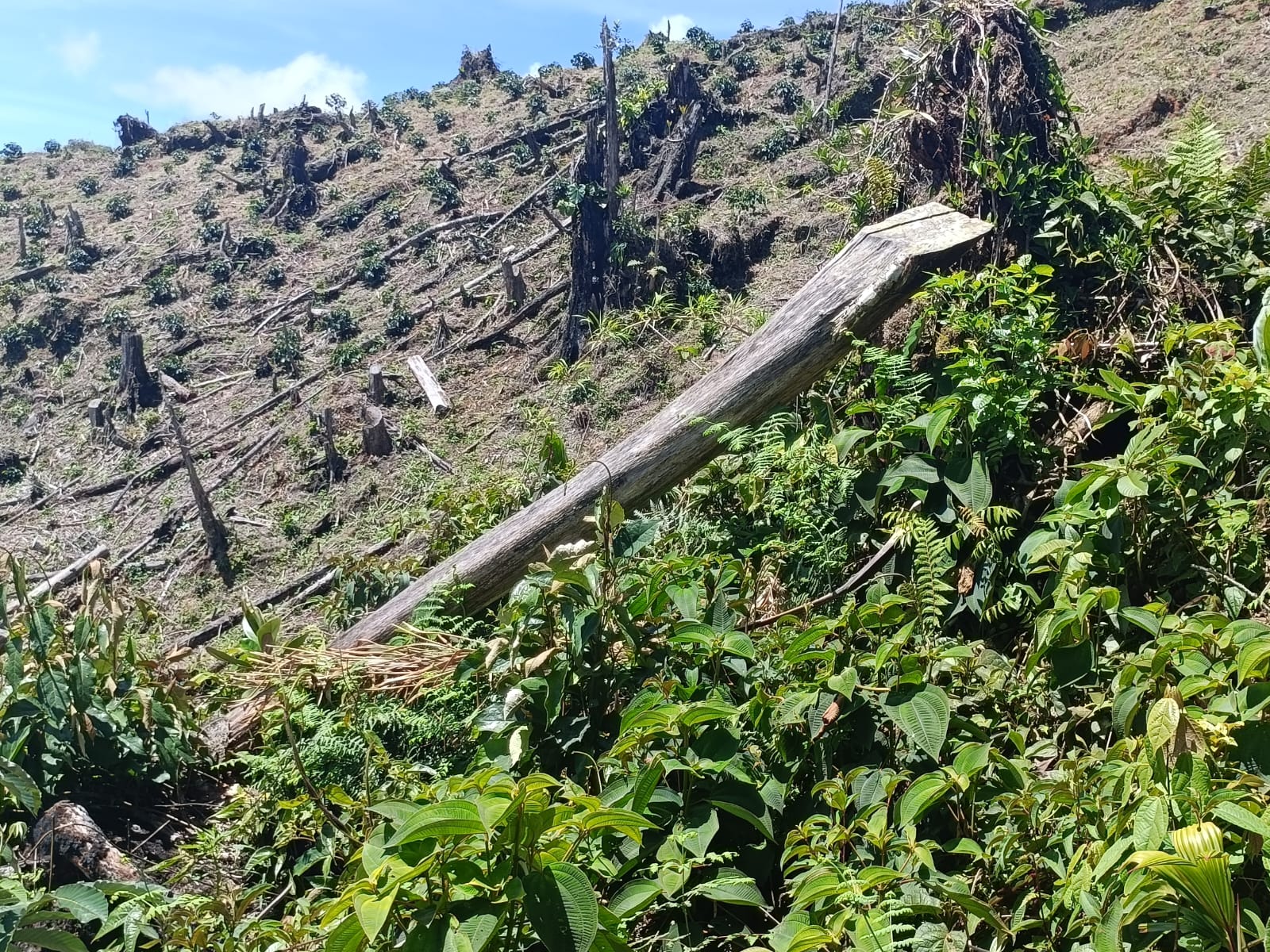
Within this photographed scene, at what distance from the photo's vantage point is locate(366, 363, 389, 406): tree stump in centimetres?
1255

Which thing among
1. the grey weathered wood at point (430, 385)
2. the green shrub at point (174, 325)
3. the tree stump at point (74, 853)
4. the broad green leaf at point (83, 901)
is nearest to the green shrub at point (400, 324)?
the grey weathered wood at point (430, 385)

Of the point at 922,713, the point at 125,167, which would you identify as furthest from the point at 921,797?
the point at 125,167

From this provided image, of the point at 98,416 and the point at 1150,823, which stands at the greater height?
the point at 98,416

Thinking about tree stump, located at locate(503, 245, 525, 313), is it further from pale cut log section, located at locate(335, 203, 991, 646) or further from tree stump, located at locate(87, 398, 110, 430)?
pale cut log section, located at locate(335, 203, 991, 646)

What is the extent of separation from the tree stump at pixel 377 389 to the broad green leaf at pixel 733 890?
37.2 ft

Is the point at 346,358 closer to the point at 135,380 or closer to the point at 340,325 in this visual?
the point at 340,325

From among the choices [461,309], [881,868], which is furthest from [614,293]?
[881,868]

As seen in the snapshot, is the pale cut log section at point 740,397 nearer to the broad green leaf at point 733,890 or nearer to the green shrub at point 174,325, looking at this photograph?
the broad green leaf at point 733,890

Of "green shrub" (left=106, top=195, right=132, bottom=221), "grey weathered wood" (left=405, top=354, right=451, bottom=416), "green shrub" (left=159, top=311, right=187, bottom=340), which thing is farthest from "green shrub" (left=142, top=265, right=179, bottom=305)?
"grey weathered wood" (left=405, top=354, right=451, bottom=416)

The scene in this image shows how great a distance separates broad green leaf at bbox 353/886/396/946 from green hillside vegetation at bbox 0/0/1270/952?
1 cm

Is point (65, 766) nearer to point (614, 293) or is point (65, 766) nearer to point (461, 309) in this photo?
point (614, 293)

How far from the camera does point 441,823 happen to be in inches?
62.8

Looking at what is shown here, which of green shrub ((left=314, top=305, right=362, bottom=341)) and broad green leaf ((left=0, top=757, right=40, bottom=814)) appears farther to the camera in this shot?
green shrub ((left=314, top=305, right=362, bottom=341))

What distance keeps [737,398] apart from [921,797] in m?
2.19
